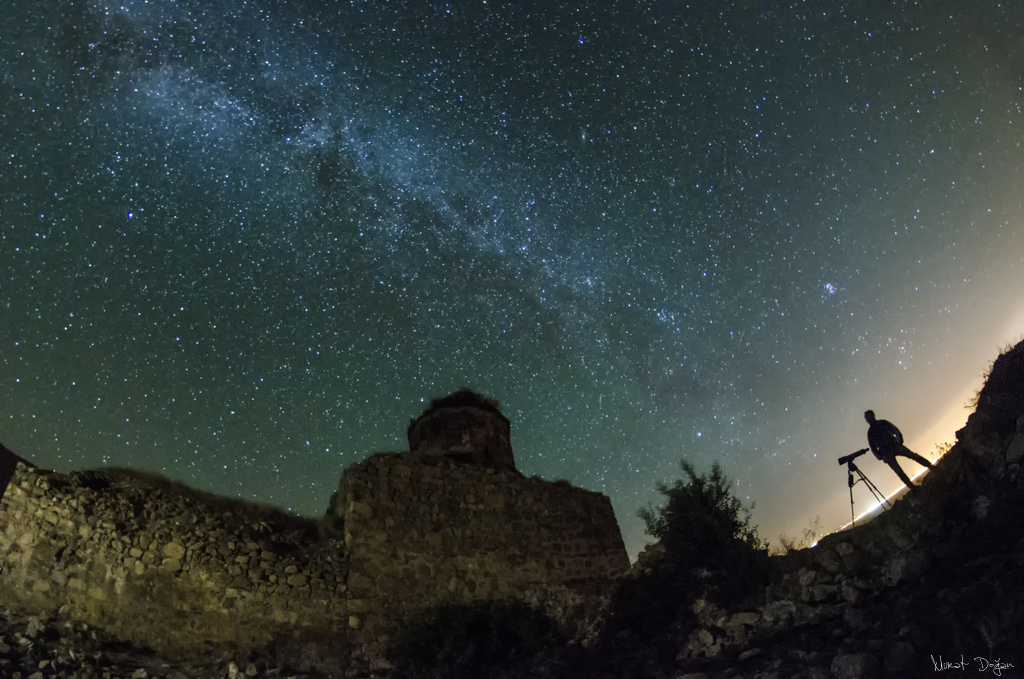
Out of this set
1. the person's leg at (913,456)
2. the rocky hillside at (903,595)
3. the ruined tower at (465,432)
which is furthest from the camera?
the ruined tower at (465,432)

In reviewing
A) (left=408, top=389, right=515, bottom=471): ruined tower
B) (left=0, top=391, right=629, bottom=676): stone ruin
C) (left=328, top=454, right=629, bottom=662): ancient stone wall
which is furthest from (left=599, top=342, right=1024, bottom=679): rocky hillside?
(left=408, top=389, right=515, bottom=471): ruined tower

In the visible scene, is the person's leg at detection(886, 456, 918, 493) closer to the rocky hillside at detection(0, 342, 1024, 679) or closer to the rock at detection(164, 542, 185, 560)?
the rocky hillside at detection(0, 342, 1024, 679)

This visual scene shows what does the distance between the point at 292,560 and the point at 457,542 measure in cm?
278

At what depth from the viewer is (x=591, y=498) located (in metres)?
12.4

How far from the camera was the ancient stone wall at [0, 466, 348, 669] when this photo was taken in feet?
23.5

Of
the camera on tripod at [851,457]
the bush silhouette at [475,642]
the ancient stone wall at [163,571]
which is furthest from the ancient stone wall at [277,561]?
the camera on tripod at [851,457]

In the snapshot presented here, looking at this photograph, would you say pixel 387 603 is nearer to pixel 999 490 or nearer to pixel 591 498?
pixel 591 498

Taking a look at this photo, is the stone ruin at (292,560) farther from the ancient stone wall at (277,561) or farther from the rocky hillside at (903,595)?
the rocky hillside at (903,595)

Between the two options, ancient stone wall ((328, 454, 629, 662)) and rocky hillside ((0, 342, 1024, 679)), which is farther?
ancient stone wall ((328, 454, 629, 662))
